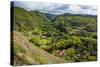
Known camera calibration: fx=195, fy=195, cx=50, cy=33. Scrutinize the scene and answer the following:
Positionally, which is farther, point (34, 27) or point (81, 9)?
point (81, 9)

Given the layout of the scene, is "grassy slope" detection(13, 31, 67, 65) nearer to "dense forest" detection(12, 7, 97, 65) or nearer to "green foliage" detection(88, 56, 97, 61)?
"dense forest" detection(12, 7, 97, 65)

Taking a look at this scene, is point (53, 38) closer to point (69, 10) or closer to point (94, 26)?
point (69, 10)

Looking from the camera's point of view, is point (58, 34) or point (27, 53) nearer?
point (27, 53)

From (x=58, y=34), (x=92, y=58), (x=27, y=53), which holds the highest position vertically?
(x=58, y=34)

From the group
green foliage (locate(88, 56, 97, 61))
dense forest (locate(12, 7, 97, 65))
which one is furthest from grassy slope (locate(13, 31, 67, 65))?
green foliage (locate(88, 56, 97, 61))

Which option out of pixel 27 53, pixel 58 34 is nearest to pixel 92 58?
pixel 58 34

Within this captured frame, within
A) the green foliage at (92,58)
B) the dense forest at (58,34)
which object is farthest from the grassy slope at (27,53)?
the green foliage at (92,58)

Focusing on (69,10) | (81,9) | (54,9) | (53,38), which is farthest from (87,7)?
(53,38)

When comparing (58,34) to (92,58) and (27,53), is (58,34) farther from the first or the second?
(92,58)
